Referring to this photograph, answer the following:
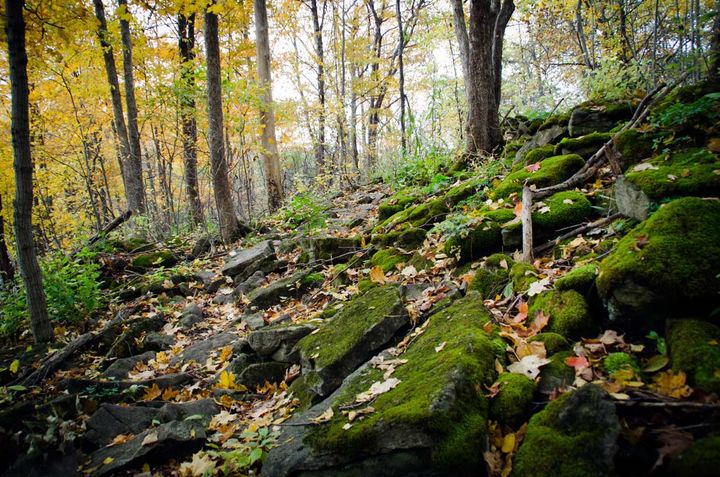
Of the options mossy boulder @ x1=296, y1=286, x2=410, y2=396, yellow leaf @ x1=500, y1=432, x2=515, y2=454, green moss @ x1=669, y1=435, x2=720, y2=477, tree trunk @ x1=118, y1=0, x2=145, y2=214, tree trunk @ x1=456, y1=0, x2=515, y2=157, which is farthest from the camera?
tree trunk @ x1=118, y1=0, x2=145, y2=214

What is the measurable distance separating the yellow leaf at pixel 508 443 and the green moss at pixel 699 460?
60 centimetres

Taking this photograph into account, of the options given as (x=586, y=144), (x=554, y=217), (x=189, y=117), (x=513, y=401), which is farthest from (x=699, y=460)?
(x=189, y=117)

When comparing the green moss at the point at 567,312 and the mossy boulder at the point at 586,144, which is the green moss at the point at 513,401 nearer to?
the green moss at the point at 567,312

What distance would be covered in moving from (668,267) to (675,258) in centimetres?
8

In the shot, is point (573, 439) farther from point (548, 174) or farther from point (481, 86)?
point (481, 86)

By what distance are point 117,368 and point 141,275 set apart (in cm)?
339

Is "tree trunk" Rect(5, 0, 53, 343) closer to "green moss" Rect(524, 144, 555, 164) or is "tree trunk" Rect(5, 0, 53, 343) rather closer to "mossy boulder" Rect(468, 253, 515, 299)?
"mossy boulder" Rect(468, 253, 515, 299)

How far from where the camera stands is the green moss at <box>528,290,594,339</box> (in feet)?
7.66

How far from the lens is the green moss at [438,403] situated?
181cm

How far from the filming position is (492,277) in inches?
136

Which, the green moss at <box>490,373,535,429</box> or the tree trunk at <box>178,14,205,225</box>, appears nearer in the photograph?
the green moss at <box>490,373,535,429</box>

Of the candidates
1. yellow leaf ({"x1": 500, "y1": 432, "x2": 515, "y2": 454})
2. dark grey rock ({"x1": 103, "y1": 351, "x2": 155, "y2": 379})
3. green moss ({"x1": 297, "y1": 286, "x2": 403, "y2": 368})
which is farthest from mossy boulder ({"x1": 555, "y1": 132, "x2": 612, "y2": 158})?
dark grey rock ({"x1": 103, "y1": 351, "x2": 155, "y2": 379})

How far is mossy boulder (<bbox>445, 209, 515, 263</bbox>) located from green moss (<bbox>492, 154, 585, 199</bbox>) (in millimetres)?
736

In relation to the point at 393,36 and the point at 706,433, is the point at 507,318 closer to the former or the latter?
the point at 706,433
